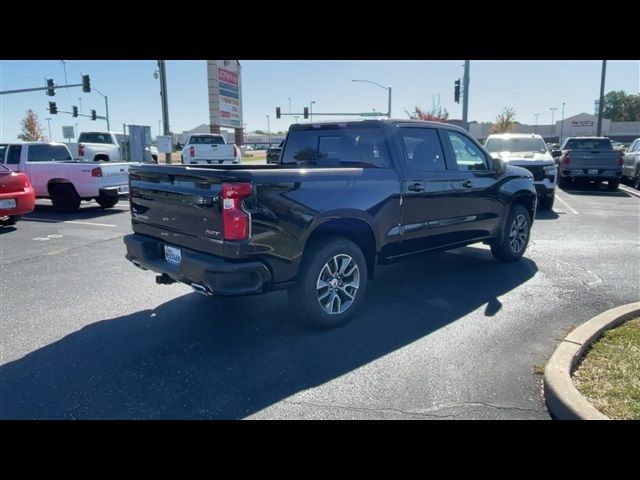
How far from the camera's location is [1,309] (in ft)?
16.8

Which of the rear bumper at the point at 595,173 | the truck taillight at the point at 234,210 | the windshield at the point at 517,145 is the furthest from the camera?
the rear bumper at the point at 595,173

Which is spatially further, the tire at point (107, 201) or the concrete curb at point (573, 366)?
the tire at point (107, 201)

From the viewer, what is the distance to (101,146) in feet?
64.9

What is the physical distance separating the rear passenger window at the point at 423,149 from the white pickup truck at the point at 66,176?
8.19 m

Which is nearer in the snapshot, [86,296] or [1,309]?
[1,309]

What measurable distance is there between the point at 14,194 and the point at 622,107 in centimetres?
11616

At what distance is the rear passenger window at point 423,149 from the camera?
5.19 meters

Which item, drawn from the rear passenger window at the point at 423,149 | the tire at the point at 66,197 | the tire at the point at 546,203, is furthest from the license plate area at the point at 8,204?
the tire at the point at 546,203

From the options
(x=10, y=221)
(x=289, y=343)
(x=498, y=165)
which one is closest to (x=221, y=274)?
(x=289, y=343)

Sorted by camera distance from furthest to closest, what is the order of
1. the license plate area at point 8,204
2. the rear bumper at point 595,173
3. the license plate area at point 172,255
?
the rear bumper at point 595,173
the license plate area at point 8,204
the license plate area at point 172,255

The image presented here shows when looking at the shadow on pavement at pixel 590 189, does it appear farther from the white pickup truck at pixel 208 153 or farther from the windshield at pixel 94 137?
the windshield at pixel 94 137
